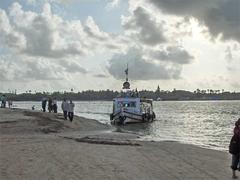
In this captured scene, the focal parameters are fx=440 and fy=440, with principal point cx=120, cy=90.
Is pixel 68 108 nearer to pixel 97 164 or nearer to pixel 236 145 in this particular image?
pixel 97 164

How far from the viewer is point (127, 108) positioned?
5828 cm

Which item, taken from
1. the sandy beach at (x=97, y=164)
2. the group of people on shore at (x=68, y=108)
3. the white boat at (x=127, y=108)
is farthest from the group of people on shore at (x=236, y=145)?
the white boat at (x=127, y=108)

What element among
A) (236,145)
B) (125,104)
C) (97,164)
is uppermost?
(125,104)

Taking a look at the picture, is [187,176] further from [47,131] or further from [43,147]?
[47,131]

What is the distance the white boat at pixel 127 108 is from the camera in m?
56.1

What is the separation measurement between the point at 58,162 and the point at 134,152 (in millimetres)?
5248

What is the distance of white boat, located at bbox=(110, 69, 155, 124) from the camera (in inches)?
2208

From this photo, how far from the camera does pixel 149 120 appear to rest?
65.0 m

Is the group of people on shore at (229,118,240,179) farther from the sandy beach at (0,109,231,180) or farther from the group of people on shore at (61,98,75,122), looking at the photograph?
the group of people on shore at (61,98,75,122)

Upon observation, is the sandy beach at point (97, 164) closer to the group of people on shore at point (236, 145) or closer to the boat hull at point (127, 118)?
the group of people on shore at point (236, 145)

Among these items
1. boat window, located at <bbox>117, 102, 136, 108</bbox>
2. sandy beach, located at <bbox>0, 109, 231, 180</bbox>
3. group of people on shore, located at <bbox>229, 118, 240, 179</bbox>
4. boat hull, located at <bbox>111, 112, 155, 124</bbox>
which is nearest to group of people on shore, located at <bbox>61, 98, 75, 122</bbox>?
boat hull, located at <bbox>111, 112, 155, 124</bbox>

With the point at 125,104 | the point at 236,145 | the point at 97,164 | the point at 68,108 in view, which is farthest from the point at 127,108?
the point at 236,145

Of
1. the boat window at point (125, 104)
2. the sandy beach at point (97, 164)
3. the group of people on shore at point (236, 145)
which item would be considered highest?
the boat window at point (125, 104)

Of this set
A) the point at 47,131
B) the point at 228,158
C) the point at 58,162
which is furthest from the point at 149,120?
the point at 58,162
